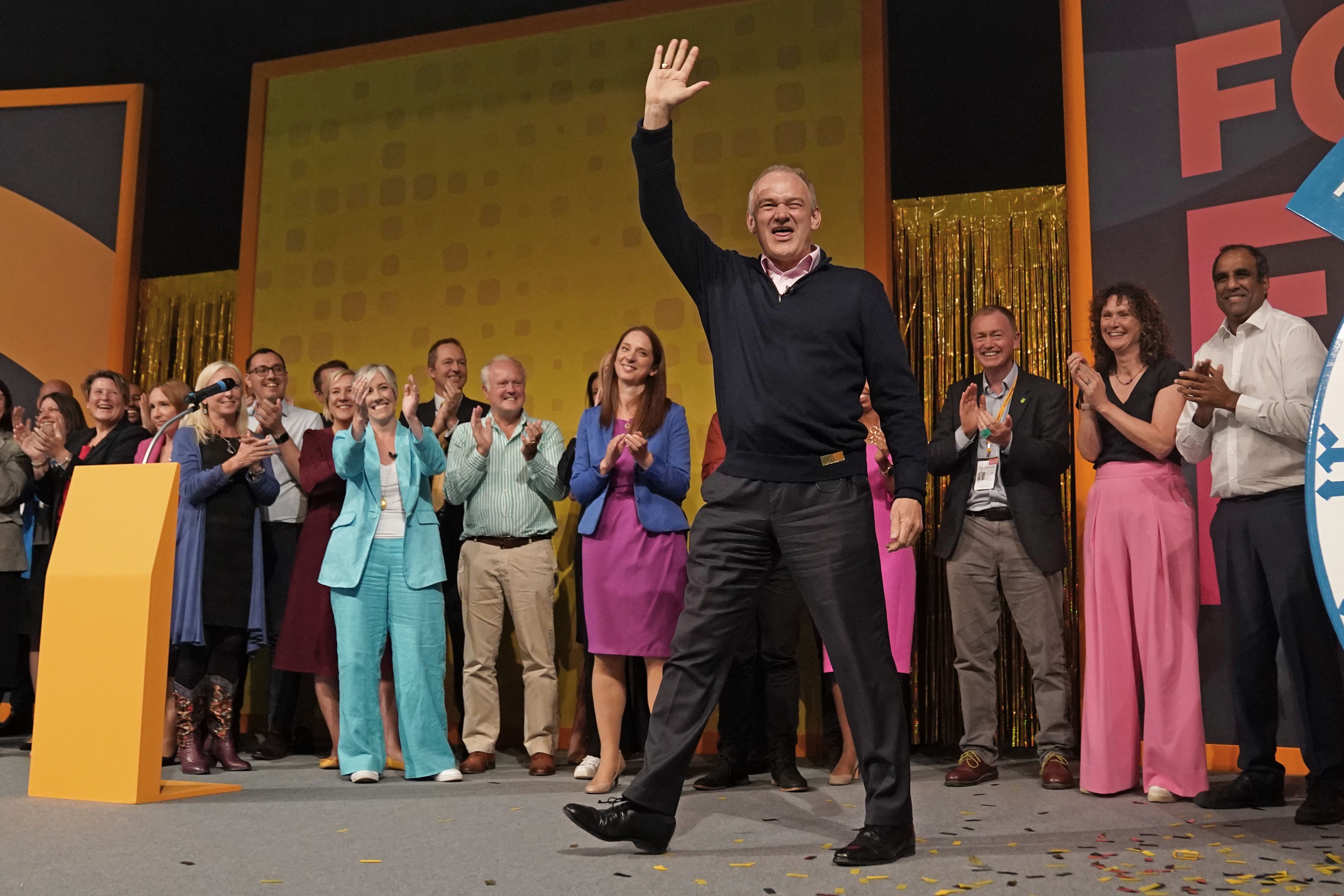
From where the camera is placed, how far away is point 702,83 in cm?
260

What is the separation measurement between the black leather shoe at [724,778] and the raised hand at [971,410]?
141 centimetres

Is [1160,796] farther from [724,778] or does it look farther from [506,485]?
[506,485]

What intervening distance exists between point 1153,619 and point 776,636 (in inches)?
48.8

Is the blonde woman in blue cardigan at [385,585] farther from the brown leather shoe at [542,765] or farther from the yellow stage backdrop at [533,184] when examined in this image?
the yellow stage backdrop at [533,184]

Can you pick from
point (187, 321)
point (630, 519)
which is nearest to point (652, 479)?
point (630, 519)

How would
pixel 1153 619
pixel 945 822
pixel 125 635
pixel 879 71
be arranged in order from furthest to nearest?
pixel 879 71 < pixel 1153 619 < pixel 125 635 < pixel 945 822

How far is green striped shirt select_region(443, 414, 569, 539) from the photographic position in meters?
4.35

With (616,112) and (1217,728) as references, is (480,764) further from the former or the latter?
(616,112)

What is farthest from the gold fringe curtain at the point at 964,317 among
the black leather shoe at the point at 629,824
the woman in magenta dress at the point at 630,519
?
the black leather shoe at the point at 629,824

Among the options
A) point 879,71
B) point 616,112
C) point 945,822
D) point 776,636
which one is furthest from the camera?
point 616,112

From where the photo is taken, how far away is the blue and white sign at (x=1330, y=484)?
99.3 inches

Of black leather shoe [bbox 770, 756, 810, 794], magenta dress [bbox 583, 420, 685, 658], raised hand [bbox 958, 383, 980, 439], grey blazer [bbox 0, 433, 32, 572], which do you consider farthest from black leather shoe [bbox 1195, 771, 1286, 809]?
grey blazer [bbox 0, 433, 32, 572]

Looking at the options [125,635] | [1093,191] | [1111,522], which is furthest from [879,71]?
[125,635]

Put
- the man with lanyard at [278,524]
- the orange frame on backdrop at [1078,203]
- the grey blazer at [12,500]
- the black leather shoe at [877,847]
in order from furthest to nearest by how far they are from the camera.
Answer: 1. the grey blazer at [12,500]
2. the man with lanyard at [278,524]
3. the orange frame on backdrop at [1078,203]
4. the black leather shoe at [877,847]
